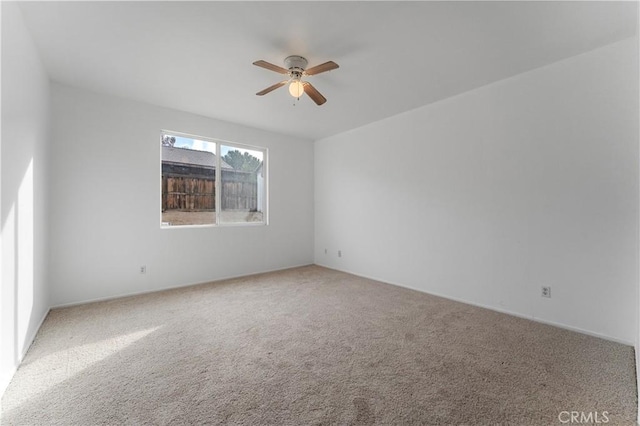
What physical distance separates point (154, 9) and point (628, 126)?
3903 millimetres

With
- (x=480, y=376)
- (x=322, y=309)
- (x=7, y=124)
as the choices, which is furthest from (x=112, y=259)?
(x=480, y=376)

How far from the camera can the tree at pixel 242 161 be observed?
182 inches

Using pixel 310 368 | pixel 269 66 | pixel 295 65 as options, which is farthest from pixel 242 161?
pixel 310 368

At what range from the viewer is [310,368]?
1.97m

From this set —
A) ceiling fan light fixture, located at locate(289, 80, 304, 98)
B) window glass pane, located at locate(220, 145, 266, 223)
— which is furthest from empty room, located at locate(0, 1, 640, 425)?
window glass pane, located at locate(220, 145, 266, 223)

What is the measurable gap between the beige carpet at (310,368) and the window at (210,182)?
154 cm

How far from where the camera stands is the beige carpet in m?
1.54

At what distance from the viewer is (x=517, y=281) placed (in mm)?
2930

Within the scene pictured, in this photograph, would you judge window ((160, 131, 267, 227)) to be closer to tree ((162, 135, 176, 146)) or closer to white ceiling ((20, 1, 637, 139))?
tree ((162, 135, 176, 146))

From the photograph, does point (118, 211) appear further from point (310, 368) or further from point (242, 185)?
point (310, 368)

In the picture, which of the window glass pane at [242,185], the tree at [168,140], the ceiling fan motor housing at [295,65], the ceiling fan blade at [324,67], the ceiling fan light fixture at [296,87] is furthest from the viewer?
the window glass pane at [242,185]

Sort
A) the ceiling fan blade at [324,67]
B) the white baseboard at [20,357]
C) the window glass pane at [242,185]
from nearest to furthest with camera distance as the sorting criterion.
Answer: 1. the white baseboard at [20,357]
2. the ceiling fan blade at [324,67]
3. the window glass pane at [242,185]

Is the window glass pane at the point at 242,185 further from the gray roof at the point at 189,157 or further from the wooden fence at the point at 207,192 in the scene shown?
the gray roof at the point at 189,157

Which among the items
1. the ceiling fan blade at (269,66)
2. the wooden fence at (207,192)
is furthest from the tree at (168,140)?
the ceiling fan blade at (269,66)
